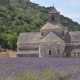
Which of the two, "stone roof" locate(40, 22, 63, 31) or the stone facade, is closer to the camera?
the stone facade

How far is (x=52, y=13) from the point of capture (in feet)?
266

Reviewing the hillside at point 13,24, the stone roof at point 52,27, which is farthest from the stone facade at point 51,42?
the hillside at point 13,24

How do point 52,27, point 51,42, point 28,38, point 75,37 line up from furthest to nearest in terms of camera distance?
1. point 75,37
2. point 28,38
3. point 52,27
4. point 51,42

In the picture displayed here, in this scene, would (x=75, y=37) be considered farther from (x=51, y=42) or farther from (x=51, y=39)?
(x=51, y=42)

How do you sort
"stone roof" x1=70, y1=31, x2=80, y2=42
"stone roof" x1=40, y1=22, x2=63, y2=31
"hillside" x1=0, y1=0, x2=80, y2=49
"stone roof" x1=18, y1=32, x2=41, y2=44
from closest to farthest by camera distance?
1. "stone roof" x1=40, y1=22, x2=63, y2=31
2. "stone roof" x1=18, y1=32, x2=41, y2=44
3. "stone roof" x1=70, y1=31, x2=80, y2=42
4. "hillside" x1=0, y1=0, x2=80, y2=49

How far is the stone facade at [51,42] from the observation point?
7600 centimetres

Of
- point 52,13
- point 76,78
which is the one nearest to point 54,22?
point 52,13

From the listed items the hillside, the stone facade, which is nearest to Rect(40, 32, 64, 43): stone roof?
the stone facade

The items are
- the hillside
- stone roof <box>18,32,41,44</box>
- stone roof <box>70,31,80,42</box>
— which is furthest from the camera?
the hillside

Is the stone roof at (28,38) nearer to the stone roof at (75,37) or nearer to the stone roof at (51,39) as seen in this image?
the stone roof at (51,39)

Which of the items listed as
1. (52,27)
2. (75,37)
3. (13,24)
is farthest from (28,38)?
(13,24)

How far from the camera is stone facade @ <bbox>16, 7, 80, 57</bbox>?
76.0 m

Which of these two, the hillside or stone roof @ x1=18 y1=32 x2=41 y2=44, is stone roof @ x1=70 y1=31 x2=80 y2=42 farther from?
the hillside

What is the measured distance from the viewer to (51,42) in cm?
7581
